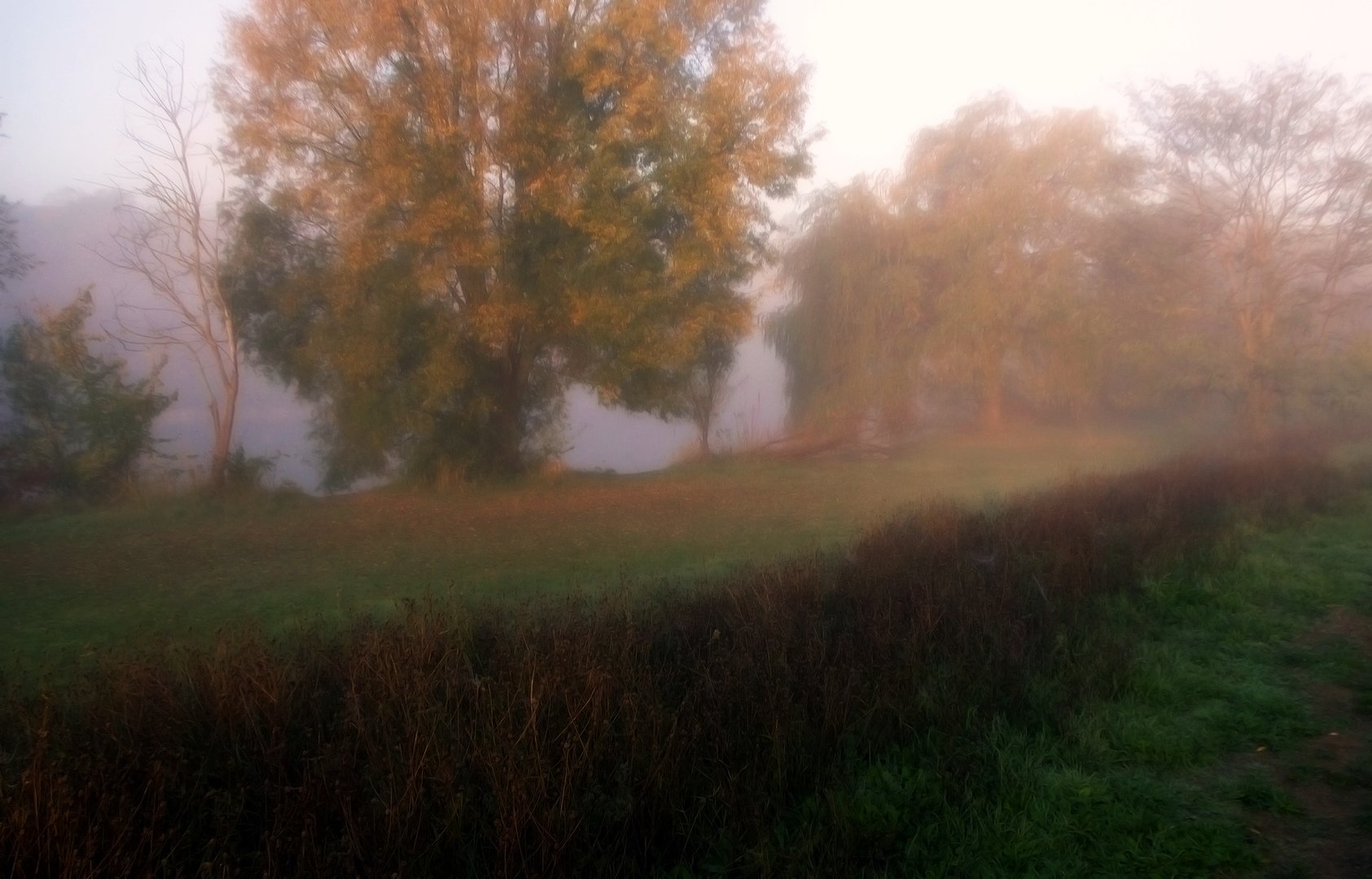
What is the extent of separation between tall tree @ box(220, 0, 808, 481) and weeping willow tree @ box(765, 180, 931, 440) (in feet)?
33.6

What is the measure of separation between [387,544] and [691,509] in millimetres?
6026

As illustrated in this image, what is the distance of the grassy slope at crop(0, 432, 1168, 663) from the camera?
29.8 ft

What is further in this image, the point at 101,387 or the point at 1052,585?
the point at 101,387

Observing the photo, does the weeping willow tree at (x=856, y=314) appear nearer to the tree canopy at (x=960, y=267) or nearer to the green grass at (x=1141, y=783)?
the tree canopy at (x=960, y=267)

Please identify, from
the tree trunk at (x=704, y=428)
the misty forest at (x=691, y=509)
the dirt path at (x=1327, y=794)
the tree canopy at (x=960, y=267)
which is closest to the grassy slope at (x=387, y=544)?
the misty forest at (x=691, y=509)

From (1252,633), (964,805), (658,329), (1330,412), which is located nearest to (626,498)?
(658,329)

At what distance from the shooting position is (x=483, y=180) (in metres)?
17.7

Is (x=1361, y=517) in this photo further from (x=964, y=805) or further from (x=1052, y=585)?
(x=964, y=805)

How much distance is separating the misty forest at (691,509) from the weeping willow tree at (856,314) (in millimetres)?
146

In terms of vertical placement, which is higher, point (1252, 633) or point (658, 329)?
point (658, 329)

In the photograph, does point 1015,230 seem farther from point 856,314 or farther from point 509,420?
point 509,420

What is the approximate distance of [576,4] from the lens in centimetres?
1833

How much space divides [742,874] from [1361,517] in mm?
12433

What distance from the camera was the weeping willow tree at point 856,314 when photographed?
2841 centimetres
